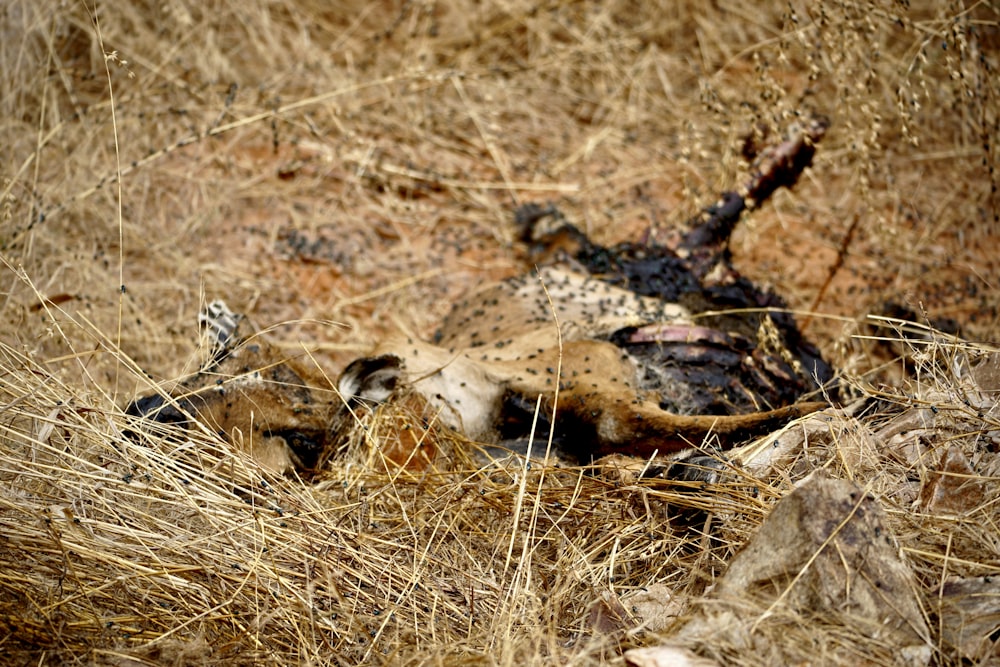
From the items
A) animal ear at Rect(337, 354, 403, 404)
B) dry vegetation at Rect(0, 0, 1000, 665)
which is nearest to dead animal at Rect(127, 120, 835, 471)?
animal ear at Rect(337, 354, 403, 404)

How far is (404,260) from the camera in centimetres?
454

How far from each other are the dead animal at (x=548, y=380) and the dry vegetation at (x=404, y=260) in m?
0.17

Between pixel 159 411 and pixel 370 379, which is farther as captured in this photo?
pixel 370 379

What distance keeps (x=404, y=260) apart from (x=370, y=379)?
2.07m

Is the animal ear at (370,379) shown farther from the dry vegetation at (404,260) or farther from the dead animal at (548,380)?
the dry vegetation at (404,260)

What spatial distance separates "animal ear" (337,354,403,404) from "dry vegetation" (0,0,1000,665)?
17 cm

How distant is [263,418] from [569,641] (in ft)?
3.46

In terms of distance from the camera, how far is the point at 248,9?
501 cm

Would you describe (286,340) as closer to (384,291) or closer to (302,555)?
(384,291)

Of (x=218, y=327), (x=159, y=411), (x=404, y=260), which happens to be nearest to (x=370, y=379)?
(x=218, y=327)

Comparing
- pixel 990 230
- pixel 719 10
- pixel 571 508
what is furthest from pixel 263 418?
pixel 719 10

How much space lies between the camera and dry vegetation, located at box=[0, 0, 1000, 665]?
175 cm

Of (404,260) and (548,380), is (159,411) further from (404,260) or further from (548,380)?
(404,260)

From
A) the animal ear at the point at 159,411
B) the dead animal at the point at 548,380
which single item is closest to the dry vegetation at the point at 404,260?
the animal ear at the point at 159,411
